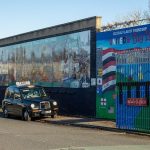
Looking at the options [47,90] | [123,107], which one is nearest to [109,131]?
[123,107]

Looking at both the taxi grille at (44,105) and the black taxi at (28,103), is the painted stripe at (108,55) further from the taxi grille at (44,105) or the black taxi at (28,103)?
the taxi grille at (44,105)

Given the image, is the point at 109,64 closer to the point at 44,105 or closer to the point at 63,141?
the point at 44,105

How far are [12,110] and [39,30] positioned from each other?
816cm

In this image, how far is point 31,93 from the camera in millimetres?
26656

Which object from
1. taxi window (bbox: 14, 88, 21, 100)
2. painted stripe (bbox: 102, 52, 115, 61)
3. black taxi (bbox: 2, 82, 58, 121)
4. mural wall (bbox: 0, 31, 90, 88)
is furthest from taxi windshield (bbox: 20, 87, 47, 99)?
painted stripe (bbox: 102, 52, 115, 61)

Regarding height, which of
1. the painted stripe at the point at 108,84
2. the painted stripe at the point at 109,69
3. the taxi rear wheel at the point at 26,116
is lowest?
the taxi rear wheel at the point at 26,116

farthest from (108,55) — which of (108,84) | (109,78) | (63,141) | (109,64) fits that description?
(63,141)

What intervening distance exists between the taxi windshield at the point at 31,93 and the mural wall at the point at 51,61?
103 inches

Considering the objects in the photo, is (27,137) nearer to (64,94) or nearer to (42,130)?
(42,130)

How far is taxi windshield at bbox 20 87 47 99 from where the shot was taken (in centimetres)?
2638

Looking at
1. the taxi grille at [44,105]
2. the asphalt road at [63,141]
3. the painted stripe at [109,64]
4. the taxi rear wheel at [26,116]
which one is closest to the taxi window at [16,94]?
the taxi rear wheel at [26,116]

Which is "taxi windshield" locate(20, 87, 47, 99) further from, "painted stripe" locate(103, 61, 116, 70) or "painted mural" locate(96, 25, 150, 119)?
"painted stripe" locate(103, 61, 116, 70)

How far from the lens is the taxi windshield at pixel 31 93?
2638cm

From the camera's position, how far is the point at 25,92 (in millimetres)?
26625
